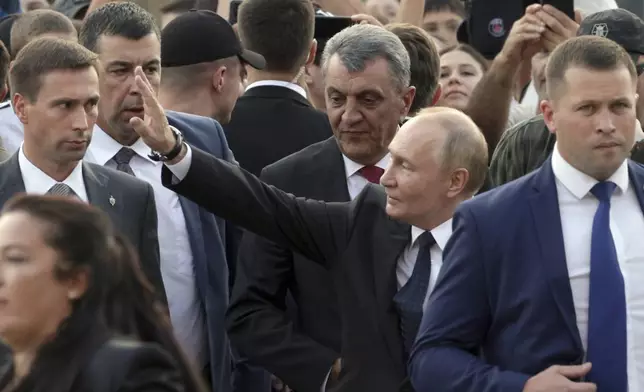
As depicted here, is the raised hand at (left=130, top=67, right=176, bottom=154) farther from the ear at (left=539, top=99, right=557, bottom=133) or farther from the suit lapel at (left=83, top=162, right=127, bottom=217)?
the ear at (left=539, top=99, right=557, bottom=133)

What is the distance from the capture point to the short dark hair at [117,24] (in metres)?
6.68

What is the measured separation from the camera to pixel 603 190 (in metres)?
5.05

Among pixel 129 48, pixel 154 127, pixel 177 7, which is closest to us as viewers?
pixel 154 127

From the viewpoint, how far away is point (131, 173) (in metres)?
6.51

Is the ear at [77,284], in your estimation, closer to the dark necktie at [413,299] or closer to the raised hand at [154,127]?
the raised hand at [154,127]

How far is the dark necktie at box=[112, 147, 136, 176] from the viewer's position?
6.53 meters

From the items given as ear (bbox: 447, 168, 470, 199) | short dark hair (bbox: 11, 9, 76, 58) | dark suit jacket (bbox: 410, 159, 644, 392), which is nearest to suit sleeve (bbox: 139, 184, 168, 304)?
ear (bbox: 447, 168, 470, 199)

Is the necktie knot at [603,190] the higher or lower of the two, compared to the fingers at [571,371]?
higher

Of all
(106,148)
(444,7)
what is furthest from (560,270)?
(444,7)

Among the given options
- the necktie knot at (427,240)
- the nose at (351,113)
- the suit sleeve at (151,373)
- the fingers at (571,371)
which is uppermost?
the suit sleeve at (151,373)

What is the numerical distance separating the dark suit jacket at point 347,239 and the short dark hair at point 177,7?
4541 mm

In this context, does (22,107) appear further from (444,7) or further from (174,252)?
(444,7)

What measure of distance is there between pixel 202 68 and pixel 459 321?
108 inches

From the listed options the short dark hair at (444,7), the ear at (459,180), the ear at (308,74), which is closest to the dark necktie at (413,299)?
the ear at (459,180)
